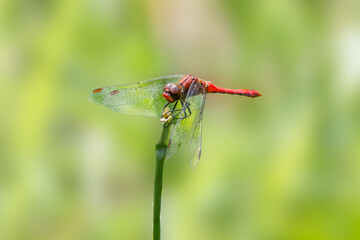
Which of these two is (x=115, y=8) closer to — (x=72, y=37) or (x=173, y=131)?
(x=72, y=37)

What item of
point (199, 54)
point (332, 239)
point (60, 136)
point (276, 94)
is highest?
point (199, 54)

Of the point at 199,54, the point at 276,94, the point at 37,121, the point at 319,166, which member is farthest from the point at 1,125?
the point at 319,166

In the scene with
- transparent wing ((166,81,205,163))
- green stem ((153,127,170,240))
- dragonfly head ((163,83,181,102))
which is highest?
dragonfly head ((163,83,181,102))

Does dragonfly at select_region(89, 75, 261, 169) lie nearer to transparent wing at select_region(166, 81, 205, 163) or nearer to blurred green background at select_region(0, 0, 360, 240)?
transparent wing at select_region(166, 81, 205, 163)

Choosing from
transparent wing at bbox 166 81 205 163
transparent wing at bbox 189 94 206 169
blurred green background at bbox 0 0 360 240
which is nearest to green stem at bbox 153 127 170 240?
transparent wing at bbox 166 81 205 163

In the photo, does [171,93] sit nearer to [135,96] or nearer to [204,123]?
[135,96]

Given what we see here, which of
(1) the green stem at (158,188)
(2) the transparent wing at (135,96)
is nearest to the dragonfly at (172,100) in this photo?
(2) the transparent wing at (135,96)

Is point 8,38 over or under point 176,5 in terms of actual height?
under
